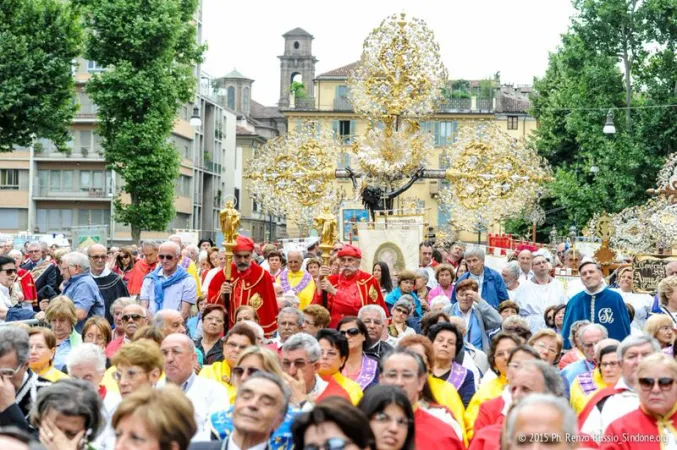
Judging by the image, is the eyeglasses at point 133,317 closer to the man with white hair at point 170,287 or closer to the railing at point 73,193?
the man with white hair at point 170,287

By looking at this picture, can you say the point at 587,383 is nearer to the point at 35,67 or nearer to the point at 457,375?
the point at 457,375

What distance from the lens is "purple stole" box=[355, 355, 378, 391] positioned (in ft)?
32.1

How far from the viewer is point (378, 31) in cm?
2570

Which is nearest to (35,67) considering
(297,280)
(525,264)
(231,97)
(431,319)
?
(297,280)

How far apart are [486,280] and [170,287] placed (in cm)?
377

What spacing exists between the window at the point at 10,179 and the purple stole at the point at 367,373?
60933mm

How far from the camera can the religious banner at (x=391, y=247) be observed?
66.9 ft

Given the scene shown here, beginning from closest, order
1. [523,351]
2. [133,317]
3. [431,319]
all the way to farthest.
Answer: [523,351], [431,319], [133,317]

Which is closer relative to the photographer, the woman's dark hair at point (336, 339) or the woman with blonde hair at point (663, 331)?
the woman's dark hair at point (336, 339)

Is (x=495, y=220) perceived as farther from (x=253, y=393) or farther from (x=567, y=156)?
(x=567, y=156)

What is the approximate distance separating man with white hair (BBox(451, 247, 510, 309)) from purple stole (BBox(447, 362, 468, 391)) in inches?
216

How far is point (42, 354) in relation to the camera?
9.10m

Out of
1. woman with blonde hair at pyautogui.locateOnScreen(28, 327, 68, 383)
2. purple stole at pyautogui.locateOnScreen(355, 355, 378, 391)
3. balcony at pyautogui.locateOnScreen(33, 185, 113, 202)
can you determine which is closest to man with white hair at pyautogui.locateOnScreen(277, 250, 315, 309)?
purple stole at pyautogui.locateOnScreen(355, 355, 378, 391)

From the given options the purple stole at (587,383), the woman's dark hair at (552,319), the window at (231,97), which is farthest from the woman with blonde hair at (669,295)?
the window at (231,97)
